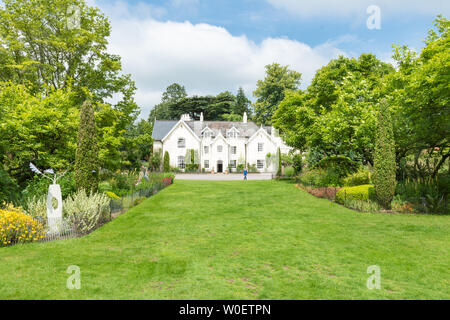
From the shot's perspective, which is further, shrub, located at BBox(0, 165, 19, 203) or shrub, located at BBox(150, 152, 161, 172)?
shrub, located at BBox(150, 152, 161, 172)

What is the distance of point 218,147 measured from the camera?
51656mm

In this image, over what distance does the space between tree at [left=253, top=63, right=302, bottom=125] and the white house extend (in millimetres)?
13261

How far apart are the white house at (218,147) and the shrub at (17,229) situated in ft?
138

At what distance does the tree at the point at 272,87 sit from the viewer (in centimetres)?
6241

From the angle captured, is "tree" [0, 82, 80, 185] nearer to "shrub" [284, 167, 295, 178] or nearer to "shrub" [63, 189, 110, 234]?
"shrub" [63, 189, 110, 234]

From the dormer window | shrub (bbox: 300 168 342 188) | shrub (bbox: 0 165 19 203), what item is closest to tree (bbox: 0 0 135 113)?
shrub (bbox: 0 165 19 203)

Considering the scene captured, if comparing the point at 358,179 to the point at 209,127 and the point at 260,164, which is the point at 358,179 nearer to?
the point at 260,164

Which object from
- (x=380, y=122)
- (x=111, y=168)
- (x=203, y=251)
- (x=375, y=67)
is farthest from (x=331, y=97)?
(x=203, y=251)

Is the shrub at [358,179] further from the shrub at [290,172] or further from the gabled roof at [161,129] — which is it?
the gabled roof at [161,129]

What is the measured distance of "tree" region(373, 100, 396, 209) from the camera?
14.5 metres

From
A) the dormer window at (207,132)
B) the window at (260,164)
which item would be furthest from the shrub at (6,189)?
the window at (260,164)

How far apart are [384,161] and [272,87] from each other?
168 feet

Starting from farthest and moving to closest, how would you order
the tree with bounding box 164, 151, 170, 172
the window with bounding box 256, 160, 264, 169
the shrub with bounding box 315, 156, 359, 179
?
the window with bounding box 256, 160, 264, 169 < the tree with bounding box 164, 151, 170, 172 < the shrub with bounding box 315, 156, 359, 179
